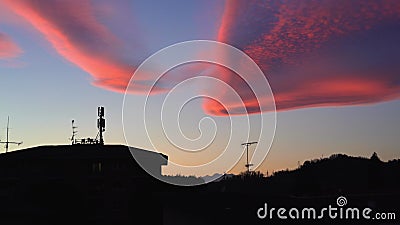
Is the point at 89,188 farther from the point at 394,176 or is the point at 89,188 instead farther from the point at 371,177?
the point at 394,176

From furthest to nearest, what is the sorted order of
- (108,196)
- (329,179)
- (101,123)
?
(329,179) < (101,123) < (108,196)

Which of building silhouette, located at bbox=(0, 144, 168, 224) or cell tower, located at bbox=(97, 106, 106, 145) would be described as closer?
building silhouette, located at bbox=(0, 144, 168, 224)

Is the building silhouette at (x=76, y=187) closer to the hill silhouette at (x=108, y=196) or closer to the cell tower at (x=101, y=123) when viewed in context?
the hill silhouette at (x=108, y=196)

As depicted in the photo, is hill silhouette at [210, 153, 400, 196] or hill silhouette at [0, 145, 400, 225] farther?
hill silhouette at [210, 153, 400, 196]

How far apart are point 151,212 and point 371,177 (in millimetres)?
20197

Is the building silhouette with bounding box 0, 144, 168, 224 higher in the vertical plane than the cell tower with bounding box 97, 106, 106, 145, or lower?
lower

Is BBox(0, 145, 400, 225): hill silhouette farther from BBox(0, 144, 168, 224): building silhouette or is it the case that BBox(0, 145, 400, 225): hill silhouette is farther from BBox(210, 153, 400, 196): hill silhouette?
BBox(210, 153, 400, 196): hill silhouette

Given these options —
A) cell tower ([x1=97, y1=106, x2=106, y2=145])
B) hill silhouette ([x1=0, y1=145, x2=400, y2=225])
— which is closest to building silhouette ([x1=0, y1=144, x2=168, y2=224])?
hill silhouette ([x1=0, y1=145, x2=400, y2=225])

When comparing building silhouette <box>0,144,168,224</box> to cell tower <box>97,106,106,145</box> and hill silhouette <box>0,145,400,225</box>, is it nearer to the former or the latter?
hill silhouette <box>0,145,400,225</box>

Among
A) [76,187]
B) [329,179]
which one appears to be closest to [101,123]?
[76,187]

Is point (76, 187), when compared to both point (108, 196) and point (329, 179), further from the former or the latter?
point (329, 179)

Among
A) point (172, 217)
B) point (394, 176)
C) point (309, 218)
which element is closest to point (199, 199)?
point (172, 217)

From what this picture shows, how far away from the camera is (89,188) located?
26.7 meters

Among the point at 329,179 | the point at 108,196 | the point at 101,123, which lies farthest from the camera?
the point at 329,179
